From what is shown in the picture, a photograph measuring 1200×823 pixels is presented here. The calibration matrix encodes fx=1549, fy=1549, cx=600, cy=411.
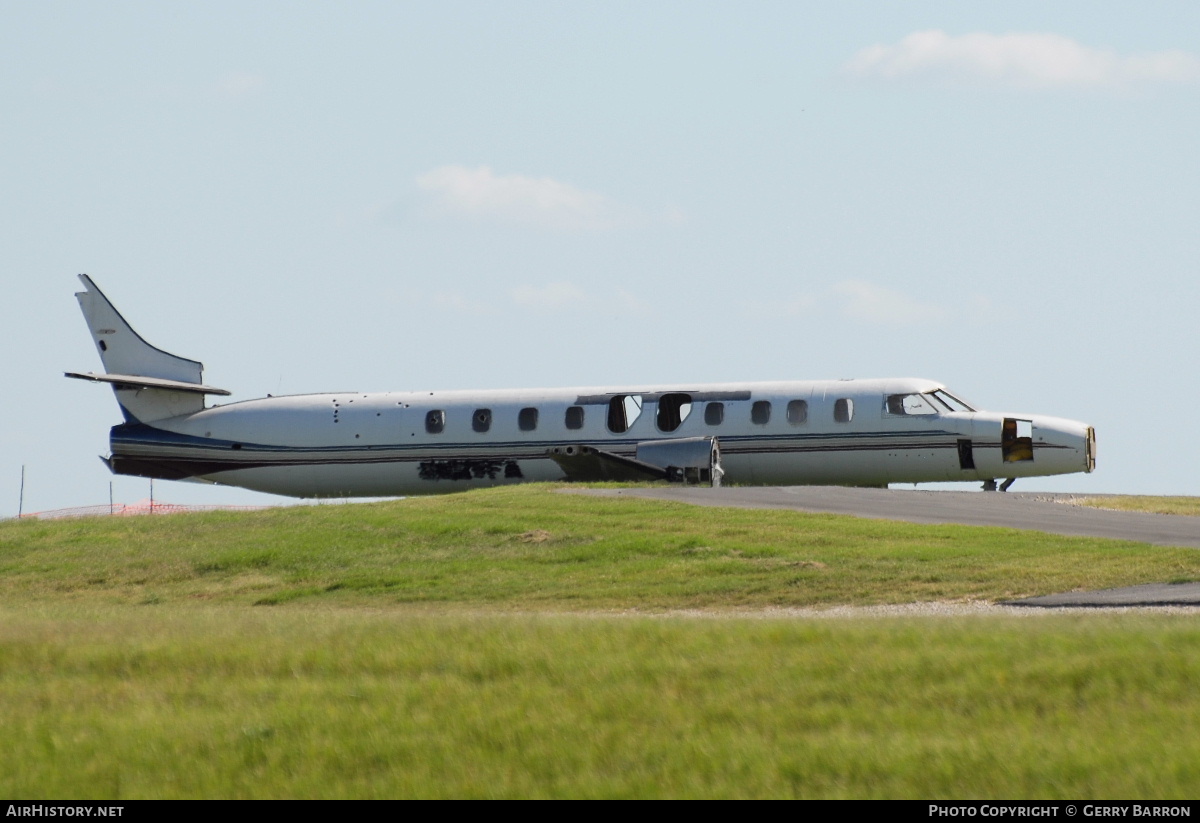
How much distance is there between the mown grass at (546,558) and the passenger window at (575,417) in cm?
697

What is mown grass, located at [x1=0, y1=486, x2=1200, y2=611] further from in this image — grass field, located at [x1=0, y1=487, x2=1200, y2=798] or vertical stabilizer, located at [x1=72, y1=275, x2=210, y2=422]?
vertical stabilizer, located at [x1=72, y1=275, x2=210, y2=422]

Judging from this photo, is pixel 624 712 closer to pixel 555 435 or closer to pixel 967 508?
pixel 967 508

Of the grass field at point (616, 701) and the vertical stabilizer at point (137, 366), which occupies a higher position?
the vertical stabilizer at point (137, 366)

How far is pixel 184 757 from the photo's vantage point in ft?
36.0

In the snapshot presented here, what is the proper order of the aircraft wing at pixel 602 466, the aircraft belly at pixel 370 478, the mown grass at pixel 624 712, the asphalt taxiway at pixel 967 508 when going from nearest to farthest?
the mown grass at pixel 624 712, the asphalt taxiway at pixel 967 508, the aircraft wing at pixel 602 466, the aircraft belly at pixel 370 478

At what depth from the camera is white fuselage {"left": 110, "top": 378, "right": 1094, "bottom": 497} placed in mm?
37594

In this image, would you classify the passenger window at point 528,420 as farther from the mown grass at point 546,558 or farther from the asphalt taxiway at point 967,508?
the mown grass at point 546,558

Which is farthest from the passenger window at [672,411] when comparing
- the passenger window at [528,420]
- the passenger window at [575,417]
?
the passenger window at [528,420]

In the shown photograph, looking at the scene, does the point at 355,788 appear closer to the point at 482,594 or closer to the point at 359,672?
the point at 359,672

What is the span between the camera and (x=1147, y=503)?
3416 centimetres

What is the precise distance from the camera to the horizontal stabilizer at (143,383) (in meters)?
42.9

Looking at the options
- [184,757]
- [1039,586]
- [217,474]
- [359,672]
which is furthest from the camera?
[217,474]

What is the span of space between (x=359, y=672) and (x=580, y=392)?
90.4ft
